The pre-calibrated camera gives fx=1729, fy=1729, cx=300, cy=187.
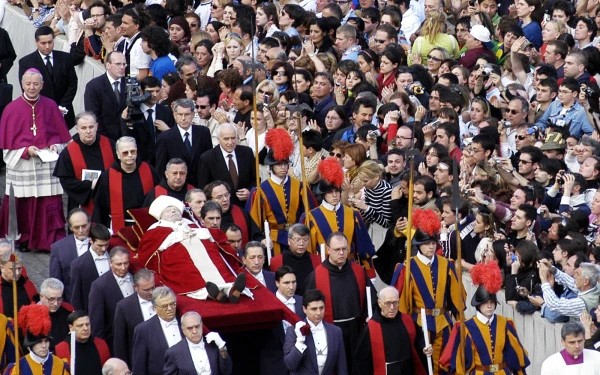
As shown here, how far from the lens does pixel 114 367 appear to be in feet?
41.1

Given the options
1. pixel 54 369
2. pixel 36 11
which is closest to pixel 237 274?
pixel 54 369

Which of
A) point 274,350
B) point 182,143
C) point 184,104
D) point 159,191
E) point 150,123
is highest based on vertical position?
point 184,104

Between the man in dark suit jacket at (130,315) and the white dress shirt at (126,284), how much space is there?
1.20 ft

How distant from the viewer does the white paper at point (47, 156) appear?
54.1 ft

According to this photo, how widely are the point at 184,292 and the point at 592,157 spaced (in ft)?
13.0

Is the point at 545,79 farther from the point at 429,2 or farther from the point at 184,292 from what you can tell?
the point at 184,292

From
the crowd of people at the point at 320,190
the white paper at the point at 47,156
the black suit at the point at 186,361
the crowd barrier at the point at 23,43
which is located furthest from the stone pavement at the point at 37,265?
the crowd barrier at the point at 23,43

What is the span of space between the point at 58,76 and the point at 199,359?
6.37 m

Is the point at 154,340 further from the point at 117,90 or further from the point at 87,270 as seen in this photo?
the point at 117,90

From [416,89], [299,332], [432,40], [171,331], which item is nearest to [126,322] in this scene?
[171,331]

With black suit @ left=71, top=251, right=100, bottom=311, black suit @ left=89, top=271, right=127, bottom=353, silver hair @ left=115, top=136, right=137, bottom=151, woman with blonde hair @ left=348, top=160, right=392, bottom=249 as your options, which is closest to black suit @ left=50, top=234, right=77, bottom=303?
black suit @ left=71, top=251, right=100, bottom=311

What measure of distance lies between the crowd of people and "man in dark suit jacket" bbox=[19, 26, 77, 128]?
0.08 feet

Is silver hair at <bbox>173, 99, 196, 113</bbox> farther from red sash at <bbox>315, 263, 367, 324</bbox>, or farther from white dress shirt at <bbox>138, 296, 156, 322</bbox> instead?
white dress shirt at <bbox>138, 296, 156, 322</bbox>

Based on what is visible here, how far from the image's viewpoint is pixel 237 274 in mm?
13594
